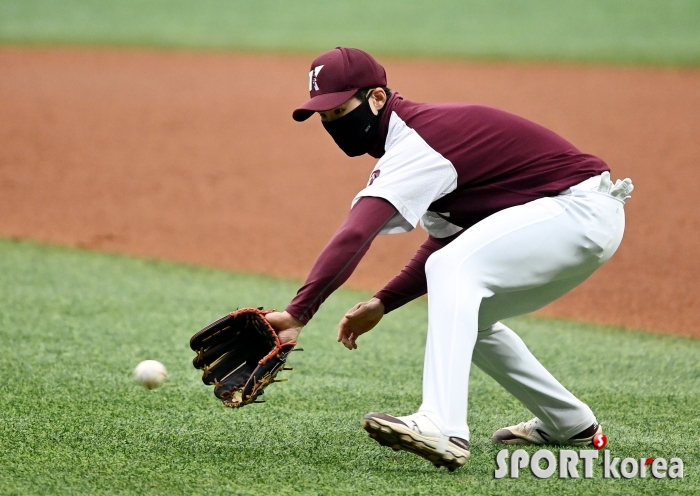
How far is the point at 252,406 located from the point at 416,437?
1.41m

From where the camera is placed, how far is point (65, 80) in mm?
14711

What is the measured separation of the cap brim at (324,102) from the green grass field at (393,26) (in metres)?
13.3

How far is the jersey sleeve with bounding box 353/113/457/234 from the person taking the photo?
123 inches

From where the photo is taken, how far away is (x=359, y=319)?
3.57 metres

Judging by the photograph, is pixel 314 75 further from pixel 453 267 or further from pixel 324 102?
pixel 453 267

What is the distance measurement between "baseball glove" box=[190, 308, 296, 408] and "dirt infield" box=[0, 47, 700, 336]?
A: 3.72 metres

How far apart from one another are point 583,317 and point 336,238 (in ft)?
13.0

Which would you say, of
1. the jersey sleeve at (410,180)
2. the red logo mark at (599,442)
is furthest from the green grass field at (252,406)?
the jersey sleeve at (410,180)

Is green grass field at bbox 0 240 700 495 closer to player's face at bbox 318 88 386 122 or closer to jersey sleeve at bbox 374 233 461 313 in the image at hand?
jersey sleeve at bbox 374 233 461 313

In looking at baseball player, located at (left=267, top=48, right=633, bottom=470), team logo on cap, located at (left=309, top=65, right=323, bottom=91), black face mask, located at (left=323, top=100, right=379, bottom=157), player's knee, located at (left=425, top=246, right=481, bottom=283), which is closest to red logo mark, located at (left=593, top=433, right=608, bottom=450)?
baseball player, located at (left=267, top=48, right=633, bottom=470)

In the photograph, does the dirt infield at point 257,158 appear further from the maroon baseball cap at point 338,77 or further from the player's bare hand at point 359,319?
the maroon baseball cap at point 338,77

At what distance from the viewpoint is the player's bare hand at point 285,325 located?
3.20 m

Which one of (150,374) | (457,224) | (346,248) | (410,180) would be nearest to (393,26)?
(150,374)

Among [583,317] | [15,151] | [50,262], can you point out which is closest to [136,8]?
[15,151]
